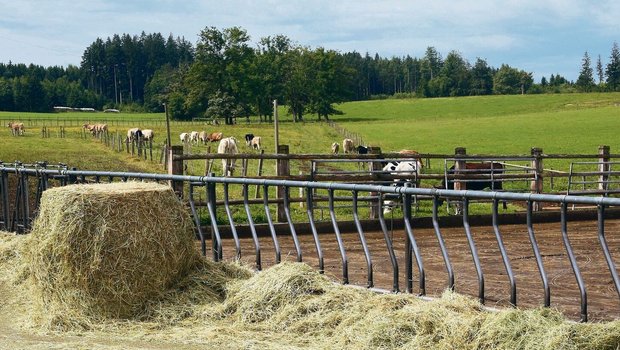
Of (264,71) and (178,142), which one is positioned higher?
(264,71)

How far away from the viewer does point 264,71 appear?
106 metres

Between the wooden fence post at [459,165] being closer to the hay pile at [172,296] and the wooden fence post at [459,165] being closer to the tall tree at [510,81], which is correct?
the hay pile at [172,296]

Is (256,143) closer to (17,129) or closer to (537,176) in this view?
(17,129)

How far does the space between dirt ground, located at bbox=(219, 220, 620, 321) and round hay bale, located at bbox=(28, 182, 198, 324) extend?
1.86 meters

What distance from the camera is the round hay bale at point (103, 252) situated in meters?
6.96

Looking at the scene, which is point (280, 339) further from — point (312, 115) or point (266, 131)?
point (312, 115)

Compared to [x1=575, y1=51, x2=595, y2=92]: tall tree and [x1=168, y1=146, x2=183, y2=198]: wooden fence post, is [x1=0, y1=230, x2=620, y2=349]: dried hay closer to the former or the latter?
[x1=168, y1=146, x2=183, y2=198]: wooden fence post

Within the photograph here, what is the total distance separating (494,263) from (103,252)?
→ 525cm

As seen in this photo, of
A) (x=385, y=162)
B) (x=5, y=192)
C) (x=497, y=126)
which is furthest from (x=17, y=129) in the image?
(x=5, y=192)

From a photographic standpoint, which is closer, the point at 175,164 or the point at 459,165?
the point at 175,164

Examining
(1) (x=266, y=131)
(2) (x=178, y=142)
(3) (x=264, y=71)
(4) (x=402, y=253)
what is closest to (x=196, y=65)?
(3) (x=264, y=71)

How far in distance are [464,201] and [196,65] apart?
297 ft

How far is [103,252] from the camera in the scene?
695cm

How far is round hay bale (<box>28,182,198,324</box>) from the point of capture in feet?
22.8
